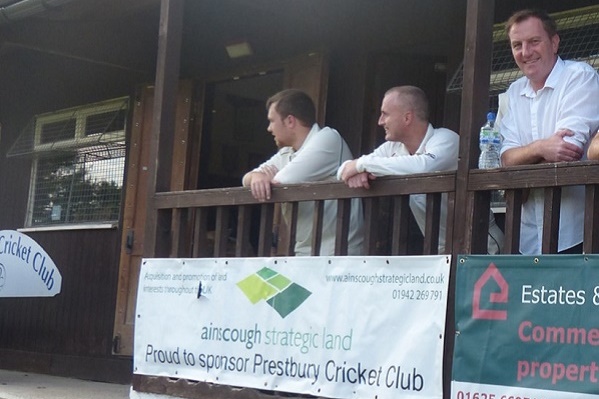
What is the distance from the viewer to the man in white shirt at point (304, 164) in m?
5.49

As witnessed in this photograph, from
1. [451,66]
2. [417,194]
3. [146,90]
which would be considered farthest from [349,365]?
[146,90]

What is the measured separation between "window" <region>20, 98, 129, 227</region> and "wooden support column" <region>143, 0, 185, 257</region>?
292cm

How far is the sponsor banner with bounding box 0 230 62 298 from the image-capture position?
9.20 metres

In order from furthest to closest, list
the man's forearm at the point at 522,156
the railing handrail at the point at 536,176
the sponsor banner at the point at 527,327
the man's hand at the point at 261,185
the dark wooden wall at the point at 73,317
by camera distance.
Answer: the dark wooden wall at the point at 73,317
the man's hand at the point at 261,185
the man's forearm at the point at 522,156
the railing handrail at the point at 536,176
the sponsor banner at the point at 527,327

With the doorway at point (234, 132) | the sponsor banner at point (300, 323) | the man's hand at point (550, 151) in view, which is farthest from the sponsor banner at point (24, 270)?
the man's hand at point (550, 151)

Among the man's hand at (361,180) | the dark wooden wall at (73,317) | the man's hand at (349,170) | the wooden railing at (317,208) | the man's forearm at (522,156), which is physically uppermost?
the man's forearm at (522,156)

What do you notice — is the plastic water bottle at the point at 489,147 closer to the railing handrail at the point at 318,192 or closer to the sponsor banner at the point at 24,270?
the railing handrail at the point at 318,192

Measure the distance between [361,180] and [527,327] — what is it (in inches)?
47.3

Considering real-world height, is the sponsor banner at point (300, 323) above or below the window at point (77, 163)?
below

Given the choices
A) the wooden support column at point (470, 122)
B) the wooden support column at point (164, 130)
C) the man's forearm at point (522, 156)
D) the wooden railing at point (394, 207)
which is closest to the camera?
the wooden railing at point (394, 207)

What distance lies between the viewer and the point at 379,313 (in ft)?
15.6

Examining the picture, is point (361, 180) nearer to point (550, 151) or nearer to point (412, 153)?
point (412, 153)

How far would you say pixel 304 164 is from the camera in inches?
216

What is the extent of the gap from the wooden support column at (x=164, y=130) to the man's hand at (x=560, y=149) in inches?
108
